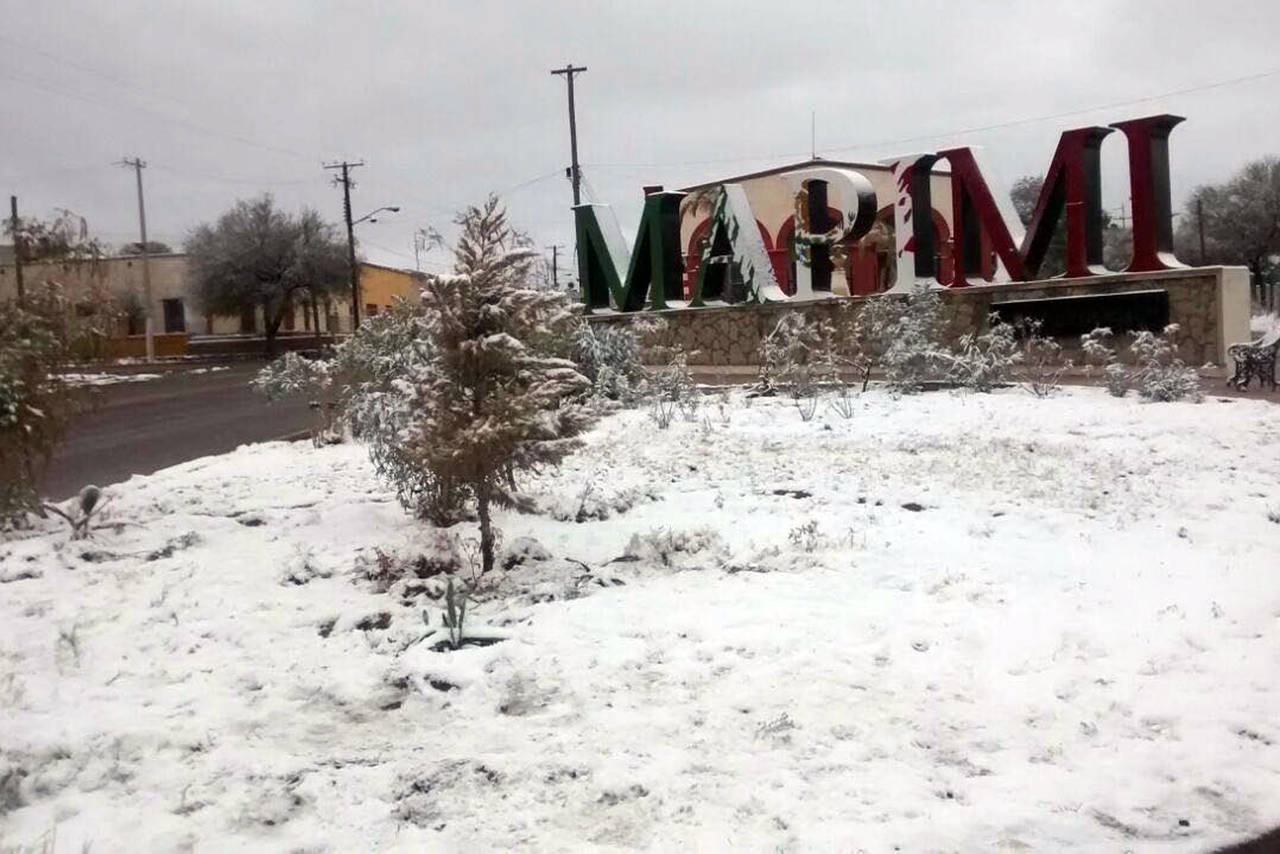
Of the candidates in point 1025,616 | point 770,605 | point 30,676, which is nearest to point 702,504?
point 770,605

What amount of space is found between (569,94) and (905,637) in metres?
40.3

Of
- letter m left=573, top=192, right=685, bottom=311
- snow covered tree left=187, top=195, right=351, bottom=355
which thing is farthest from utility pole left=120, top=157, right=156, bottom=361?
letter m left=573, top=192, right=685, bottom=311

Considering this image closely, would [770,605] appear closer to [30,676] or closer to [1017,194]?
[30,676]

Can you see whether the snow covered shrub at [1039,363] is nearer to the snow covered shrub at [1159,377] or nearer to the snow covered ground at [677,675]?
the snow covered shrub at [1159,377]

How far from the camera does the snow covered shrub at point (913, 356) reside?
15.5 metres

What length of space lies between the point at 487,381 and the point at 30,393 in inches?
122

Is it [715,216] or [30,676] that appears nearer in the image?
[30,676]

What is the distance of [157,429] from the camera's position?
56.4 feet

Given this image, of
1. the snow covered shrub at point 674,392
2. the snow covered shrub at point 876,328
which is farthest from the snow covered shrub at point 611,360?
the snow covered shrub at point 876,328

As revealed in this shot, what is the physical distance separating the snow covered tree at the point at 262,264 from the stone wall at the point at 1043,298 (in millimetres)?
34356

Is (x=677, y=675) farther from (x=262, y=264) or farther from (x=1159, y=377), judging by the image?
(x=262, y=264)

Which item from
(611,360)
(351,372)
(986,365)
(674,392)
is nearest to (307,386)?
(351,372)

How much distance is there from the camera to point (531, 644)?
5.05 meters

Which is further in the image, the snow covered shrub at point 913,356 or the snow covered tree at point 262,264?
the snow covered tree at point 262,264
